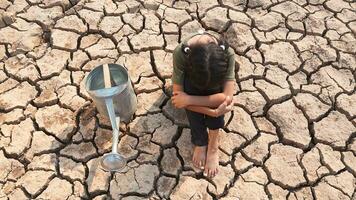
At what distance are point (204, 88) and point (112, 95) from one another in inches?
23.5

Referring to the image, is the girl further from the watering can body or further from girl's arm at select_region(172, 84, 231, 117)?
the watering can body

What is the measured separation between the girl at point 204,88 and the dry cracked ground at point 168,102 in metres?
0.13

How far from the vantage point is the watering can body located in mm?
2991

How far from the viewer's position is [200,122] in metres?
3.19

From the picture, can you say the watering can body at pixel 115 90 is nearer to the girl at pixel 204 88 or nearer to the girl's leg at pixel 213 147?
the girl at pixel 204 88

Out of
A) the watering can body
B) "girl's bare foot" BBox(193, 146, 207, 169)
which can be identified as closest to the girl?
"girl's bare foot" BBox(193, 146, 207, 169)

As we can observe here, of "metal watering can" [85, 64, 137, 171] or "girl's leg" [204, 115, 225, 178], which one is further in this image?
"girl's leg" [204, 115, 225, 178]

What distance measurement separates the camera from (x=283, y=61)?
3848 mm

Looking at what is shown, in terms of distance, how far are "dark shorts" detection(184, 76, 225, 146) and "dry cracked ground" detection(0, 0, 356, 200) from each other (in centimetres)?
19

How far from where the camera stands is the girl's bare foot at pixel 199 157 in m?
3.25

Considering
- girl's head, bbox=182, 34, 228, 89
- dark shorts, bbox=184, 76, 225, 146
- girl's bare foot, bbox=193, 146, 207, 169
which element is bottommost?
girl's bare foot, bbox=193, 146, 207, 169

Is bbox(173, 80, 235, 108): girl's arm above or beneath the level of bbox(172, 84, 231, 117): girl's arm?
above

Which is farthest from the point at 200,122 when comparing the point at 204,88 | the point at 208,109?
the point at 204,88

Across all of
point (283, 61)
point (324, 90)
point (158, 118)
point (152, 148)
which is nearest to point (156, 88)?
point (158, 118)
